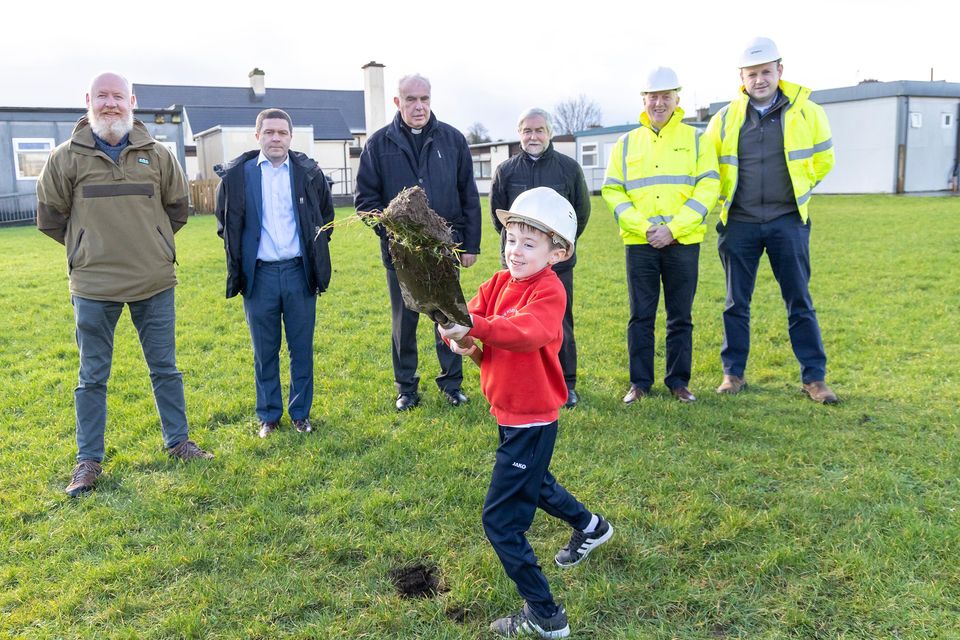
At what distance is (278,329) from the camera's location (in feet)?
18.9

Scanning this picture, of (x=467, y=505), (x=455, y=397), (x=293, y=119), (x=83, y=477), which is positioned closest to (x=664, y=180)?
(x=455, y=397)

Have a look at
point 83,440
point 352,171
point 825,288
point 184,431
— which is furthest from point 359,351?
point 352,171

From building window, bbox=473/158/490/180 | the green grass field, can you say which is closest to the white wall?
building window, bbox=473/158/490/180

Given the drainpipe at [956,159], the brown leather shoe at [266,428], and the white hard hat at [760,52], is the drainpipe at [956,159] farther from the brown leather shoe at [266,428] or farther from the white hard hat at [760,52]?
the brown leather shoe at [266,428]

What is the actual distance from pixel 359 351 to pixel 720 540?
15.9 ft

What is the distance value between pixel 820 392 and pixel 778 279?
105cm

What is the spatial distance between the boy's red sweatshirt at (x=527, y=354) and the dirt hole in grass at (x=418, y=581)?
985 millimetres

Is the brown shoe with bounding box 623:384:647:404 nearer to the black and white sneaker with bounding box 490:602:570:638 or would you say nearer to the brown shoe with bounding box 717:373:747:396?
the brown shoe with bounding box 717:373:747:396

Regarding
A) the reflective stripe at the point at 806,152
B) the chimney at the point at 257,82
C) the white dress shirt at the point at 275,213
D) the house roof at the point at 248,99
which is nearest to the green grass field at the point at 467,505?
the white dress shirt at the point at 275,213

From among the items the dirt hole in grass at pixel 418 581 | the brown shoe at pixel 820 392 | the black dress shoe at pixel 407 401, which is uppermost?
the brown shoe at pixel 820 392

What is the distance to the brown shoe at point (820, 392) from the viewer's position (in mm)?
6043

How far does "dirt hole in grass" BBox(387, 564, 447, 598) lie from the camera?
357 cm

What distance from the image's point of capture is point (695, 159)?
6094mm

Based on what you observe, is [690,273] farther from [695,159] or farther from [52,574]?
[52,574]
